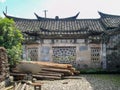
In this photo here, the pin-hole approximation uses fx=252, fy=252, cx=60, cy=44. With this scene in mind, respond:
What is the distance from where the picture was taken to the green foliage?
1498cm

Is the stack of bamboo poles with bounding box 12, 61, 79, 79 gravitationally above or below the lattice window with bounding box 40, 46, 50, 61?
below

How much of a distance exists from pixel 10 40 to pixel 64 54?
26.1ft

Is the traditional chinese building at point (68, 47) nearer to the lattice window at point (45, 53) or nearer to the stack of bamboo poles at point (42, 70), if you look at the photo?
the lattice window at point (45, 53)

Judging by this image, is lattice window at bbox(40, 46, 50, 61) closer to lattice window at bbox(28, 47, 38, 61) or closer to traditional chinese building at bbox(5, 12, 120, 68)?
traditional chinese building at bbox(5, 12, 120, 68)

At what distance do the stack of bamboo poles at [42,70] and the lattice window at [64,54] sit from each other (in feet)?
20.2

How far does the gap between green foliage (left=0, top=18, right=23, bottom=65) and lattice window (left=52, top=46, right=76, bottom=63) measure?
7.04 m

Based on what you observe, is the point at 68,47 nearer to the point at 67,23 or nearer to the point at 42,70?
the point at 67,23

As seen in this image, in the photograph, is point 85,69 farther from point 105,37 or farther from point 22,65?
point 22,65

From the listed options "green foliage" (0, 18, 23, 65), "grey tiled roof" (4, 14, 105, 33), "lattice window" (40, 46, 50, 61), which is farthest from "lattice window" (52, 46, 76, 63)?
"green foliage" (0, 18, 23, 65)

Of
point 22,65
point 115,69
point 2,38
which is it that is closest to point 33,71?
point 22,65

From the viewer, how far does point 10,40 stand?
15781 millimetres

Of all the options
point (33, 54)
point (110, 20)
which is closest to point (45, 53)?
point (33, 54)

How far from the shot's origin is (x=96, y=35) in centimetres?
2283

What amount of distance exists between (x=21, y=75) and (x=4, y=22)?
3.46m
